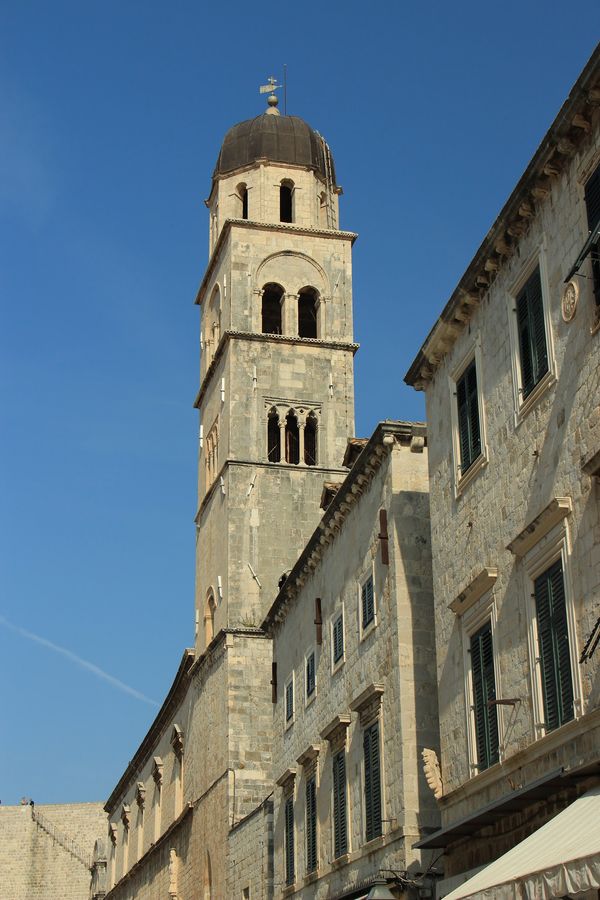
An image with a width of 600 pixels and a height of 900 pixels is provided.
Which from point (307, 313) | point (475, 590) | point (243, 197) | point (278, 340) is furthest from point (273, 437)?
point (475, 590)

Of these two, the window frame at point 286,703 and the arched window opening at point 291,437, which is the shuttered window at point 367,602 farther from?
the arched window opening at point 291,437

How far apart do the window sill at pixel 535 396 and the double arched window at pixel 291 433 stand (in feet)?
82.1

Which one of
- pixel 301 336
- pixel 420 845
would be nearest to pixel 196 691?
pixel 301 336

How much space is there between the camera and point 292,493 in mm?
40906

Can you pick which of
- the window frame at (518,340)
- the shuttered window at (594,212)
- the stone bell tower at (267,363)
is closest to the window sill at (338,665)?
the window frame at (518,340)

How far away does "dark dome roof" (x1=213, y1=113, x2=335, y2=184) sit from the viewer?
4722 cm

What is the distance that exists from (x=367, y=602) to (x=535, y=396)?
8557mm

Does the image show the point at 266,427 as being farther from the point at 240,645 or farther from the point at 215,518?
the point at 240,645

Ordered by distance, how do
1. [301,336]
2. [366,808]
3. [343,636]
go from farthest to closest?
[301,336] → [343,636] → [366,808]

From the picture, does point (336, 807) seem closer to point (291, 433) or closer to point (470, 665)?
point (470, 665)

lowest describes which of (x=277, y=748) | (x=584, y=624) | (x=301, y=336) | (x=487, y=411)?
(x=584, y=624)

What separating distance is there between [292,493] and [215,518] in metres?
3.17

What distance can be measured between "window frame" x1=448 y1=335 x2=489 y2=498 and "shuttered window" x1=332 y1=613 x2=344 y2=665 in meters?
6.95

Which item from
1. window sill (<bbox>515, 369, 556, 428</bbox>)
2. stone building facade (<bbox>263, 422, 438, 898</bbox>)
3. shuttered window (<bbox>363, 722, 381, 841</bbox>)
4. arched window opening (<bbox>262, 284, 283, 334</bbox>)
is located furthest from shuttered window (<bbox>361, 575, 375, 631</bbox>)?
arched window opening (<bbox>262, 284, 283, 334</bbox>)
